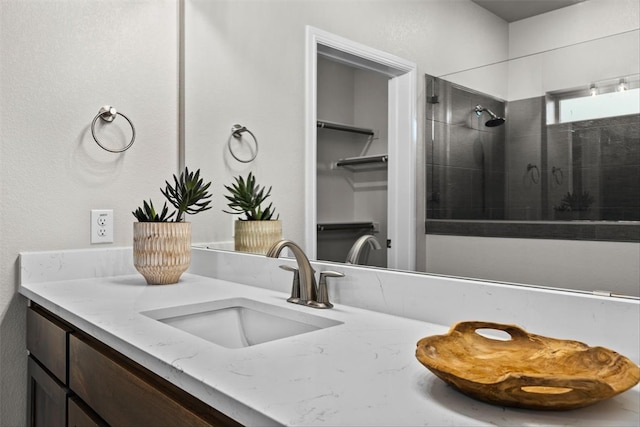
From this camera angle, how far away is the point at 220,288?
4.53 ft

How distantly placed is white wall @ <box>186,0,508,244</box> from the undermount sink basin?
9.0 inches

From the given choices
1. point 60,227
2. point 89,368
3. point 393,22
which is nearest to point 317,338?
point 89,368

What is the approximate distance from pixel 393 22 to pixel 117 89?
1011mm

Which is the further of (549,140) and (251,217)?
(251,217)

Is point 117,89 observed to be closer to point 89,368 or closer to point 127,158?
point 127,158

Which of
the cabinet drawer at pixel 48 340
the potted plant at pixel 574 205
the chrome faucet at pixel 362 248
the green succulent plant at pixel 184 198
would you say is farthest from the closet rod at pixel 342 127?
the cabinet drawer at pixel 48 340

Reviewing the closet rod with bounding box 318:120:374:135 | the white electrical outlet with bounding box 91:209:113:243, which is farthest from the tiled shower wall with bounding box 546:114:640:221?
the white electrical outlet with bounding box 91:209:113:243

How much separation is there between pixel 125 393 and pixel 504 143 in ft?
2.53

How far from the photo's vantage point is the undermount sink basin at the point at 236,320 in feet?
3.59

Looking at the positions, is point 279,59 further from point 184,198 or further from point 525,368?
point 525,368

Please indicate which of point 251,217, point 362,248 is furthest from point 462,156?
point 251,217

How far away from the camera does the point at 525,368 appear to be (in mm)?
657

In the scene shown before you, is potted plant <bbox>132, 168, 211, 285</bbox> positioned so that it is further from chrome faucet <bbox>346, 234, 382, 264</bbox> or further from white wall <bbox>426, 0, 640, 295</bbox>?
white wall <bbox>426, 0, 640, 295</bbox>

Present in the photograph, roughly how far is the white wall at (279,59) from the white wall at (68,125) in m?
0.14
